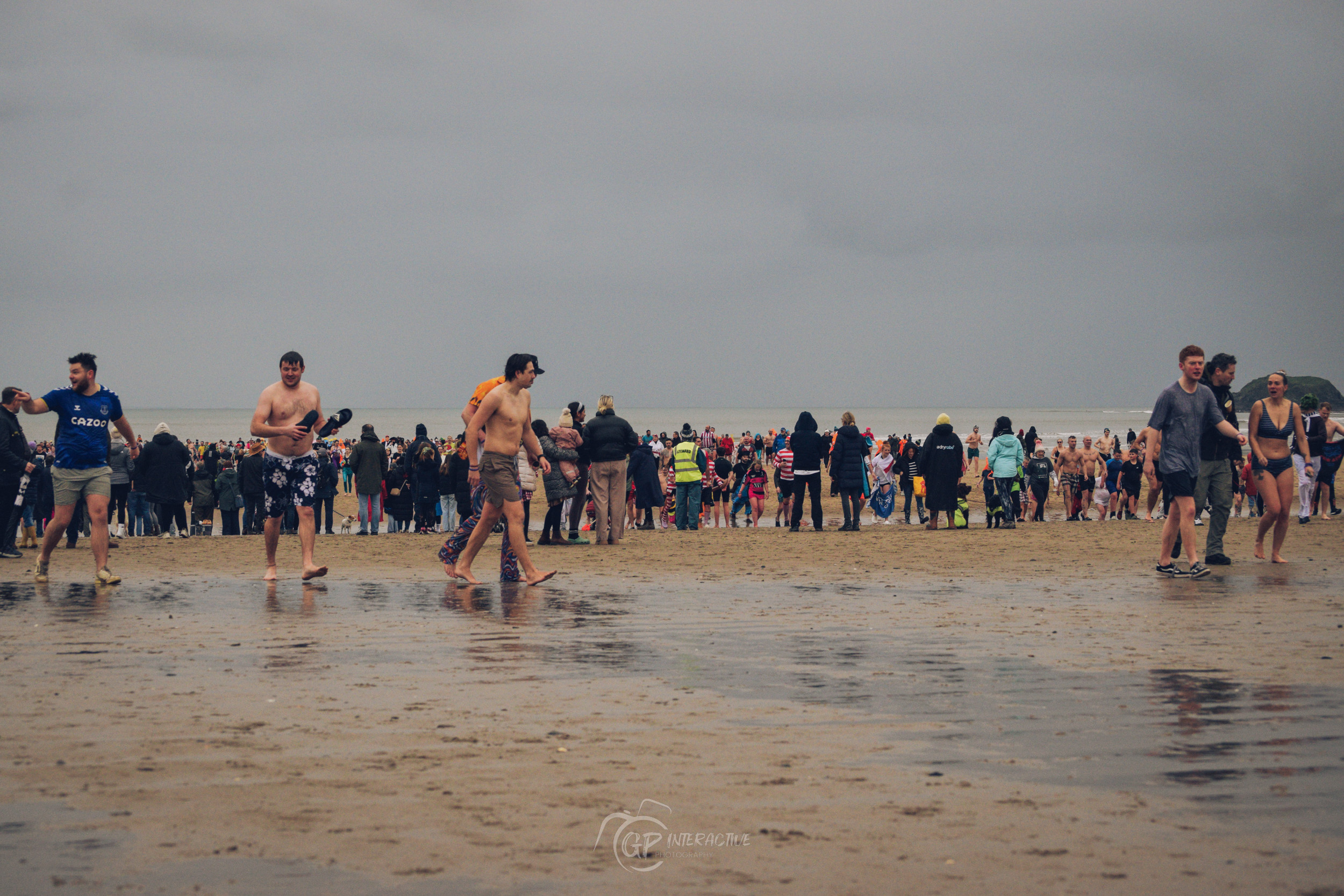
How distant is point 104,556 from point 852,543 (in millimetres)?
8922

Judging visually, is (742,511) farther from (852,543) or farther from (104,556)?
(104,556)

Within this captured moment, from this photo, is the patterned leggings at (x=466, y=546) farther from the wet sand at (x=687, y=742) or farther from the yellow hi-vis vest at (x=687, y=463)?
the yellow hi-vis vest at (x=687, y=463)

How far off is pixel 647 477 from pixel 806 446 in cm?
257

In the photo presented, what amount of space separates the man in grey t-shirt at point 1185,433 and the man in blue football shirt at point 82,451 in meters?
9.05

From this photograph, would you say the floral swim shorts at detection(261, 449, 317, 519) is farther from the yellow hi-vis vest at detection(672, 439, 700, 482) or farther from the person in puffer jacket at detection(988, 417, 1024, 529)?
the person in puffer jacket at detection(988, 417, 1024, 529)

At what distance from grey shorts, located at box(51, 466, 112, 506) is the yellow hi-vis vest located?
10233mm

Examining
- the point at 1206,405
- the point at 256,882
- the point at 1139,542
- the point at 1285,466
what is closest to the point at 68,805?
the point at 256,882

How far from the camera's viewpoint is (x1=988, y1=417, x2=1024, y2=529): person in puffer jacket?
18516 millimetres

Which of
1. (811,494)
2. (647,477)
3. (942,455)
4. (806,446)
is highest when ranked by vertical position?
(806,446)

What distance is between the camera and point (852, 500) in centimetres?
1762

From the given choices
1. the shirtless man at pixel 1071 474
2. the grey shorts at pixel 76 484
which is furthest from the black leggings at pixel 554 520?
the shirtless man at pixel 1071 474

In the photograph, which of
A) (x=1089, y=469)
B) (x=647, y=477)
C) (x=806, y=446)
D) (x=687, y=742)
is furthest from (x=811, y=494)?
(x=687, y=742)

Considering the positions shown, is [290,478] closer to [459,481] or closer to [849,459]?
[459,481]

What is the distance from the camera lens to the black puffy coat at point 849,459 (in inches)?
684
